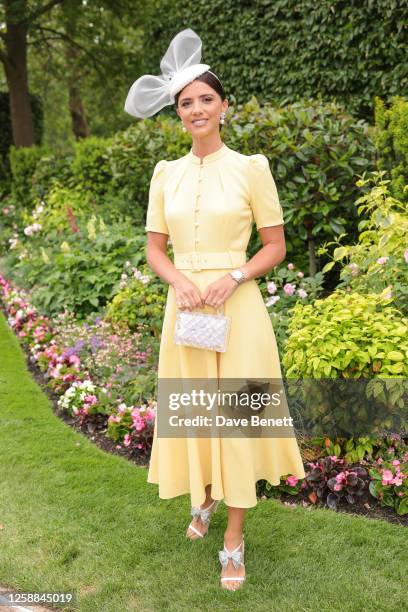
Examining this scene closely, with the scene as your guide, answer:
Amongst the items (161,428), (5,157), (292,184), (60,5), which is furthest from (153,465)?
(5,157)

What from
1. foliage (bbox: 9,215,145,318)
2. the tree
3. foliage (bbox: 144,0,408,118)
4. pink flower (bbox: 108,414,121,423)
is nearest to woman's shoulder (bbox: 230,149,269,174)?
pink flower (bbox: 108,414,121,423)

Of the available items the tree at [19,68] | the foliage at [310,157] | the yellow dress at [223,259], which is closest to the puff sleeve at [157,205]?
the yellow dress at [223,259]

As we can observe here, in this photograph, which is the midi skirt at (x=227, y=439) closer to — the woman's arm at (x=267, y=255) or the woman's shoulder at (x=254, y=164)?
the woman's arm at (x=267, y=255)

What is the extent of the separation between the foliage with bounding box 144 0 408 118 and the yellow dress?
3405mm

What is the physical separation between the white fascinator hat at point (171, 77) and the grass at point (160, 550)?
77.9 inches

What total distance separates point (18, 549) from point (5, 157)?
12.8 metres

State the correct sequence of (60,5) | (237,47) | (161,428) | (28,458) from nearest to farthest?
1. (161,428)
2. (28,458)
3. (237,47)
4. (60,5)

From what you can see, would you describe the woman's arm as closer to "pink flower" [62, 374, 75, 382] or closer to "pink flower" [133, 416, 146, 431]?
"pink flower" [133, 416, 146, 431]

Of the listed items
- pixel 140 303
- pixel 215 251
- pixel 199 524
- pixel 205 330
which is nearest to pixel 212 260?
pixel 215 251

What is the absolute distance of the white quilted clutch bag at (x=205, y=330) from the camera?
230 cm

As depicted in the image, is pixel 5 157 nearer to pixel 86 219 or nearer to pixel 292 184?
pixel 86 219

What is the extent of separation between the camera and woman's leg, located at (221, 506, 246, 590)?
251 cm

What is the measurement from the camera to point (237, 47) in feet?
26.5

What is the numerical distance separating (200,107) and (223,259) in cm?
59
